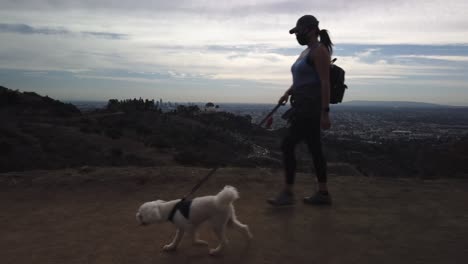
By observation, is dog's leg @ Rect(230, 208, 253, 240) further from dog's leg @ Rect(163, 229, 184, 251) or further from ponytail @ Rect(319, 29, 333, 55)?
ponytail @ Rect(319, 29, 333, 55)

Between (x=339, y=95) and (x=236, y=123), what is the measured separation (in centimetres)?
3645

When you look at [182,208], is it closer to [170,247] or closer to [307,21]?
[170,247]

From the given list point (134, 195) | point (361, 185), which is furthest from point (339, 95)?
point (134, 195)

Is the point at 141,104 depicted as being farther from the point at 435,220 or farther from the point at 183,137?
the point at 435,220

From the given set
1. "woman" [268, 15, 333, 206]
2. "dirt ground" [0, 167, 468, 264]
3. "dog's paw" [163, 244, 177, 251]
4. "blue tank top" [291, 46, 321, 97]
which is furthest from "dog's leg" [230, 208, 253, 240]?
"blue tank top" [291, 46, 321, 97]

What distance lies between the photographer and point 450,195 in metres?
6.33

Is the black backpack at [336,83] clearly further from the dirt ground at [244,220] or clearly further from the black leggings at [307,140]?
the dirt ground at [244,220]

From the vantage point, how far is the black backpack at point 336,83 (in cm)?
511

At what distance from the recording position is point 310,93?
508 cm

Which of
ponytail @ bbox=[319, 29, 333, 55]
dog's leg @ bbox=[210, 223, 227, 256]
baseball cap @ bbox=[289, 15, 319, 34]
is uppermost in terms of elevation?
baseball cap @ bbox=[289, 15, 319, 34]

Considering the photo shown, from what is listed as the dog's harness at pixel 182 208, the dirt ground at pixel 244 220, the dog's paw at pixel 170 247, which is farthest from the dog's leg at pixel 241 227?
the dog's paw at pixel 170 247

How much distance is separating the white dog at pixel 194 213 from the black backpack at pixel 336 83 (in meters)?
1.95

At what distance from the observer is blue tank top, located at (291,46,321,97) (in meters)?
5.03

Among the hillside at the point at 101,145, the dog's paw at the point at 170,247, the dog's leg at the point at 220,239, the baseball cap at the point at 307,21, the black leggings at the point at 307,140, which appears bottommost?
the hillside at the point at 101,145
